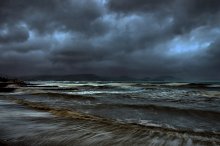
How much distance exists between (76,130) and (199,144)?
3333mm

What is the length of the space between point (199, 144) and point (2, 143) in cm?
452

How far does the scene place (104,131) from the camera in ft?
21.5

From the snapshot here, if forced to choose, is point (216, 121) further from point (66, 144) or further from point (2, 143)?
point (2, 143)

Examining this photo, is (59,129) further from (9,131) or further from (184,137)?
(184,137)

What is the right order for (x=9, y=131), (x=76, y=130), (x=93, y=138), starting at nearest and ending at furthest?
1. (x=93, y=138)
2. (x=9, y=131)
3. (x=76, y=130)

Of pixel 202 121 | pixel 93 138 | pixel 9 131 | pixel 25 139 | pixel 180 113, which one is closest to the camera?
pixel 25 139

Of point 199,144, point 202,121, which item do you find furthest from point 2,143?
point 202,121

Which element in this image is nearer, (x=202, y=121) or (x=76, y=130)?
(x=76, y=130)

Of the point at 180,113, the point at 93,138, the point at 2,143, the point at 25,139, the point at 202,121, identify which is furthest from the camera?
the point at 180,113

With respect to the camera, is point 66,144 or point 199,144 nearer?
point 66,144

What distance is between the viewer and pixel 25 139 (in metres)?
5.27

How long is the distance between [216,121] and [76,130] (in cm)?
631

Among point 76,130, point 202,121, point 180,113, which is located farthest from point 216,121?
point 76,130

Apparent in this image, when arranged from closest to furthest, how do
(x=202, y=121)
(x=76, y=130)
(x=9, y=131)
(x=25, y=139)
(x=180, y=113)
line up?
(x=25, y=139) < (x=9, y=131) < (x=76, y=130) < (x=202, y=121) < (x=180, y=113)
